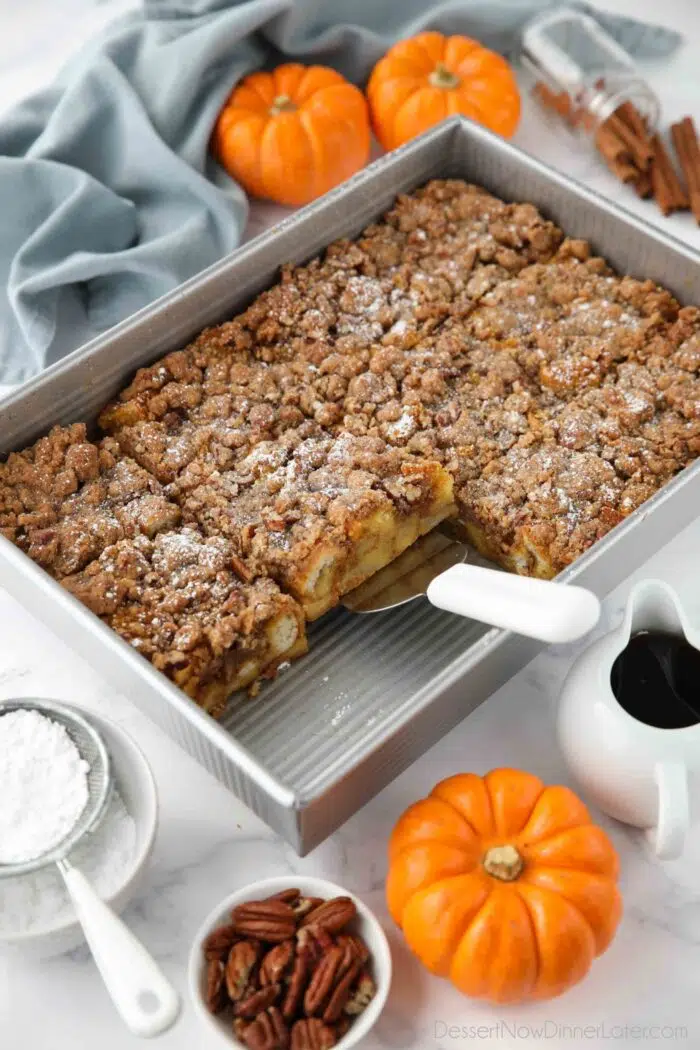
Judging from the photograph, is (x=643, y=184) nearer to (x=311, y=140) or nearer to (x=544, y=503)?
(x=311, y=140)

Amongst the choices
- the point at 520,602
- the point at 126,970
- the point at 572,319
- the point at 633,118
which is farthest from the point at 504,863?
the point at 633,118

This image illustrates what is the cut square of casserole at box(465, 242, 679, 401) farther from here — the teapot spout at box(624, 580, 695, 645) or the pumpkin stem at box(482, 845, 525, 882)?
the pumpkin stem at box(482, 845, 525, 882)

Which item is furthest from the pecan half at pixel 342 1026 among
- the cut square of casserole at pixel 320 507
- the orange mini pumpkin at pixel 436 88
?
the orange mini pumpkin at pixel 436 88

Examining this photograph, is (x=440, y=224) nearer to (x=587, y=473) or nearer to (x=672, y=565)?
(x=587, y=473)

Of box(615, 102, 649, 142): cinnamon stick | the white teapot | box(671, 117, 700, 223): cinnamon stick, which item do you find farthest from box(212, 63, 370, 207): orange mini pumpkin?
the white teapot

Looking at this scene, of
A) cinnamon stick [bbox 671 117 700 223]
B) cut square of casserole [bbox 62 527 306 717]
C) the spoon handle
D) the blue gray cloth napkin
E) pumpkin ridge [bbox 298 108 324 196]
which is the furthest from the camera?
cinnamon stick [bbox 671 117 700 223]
